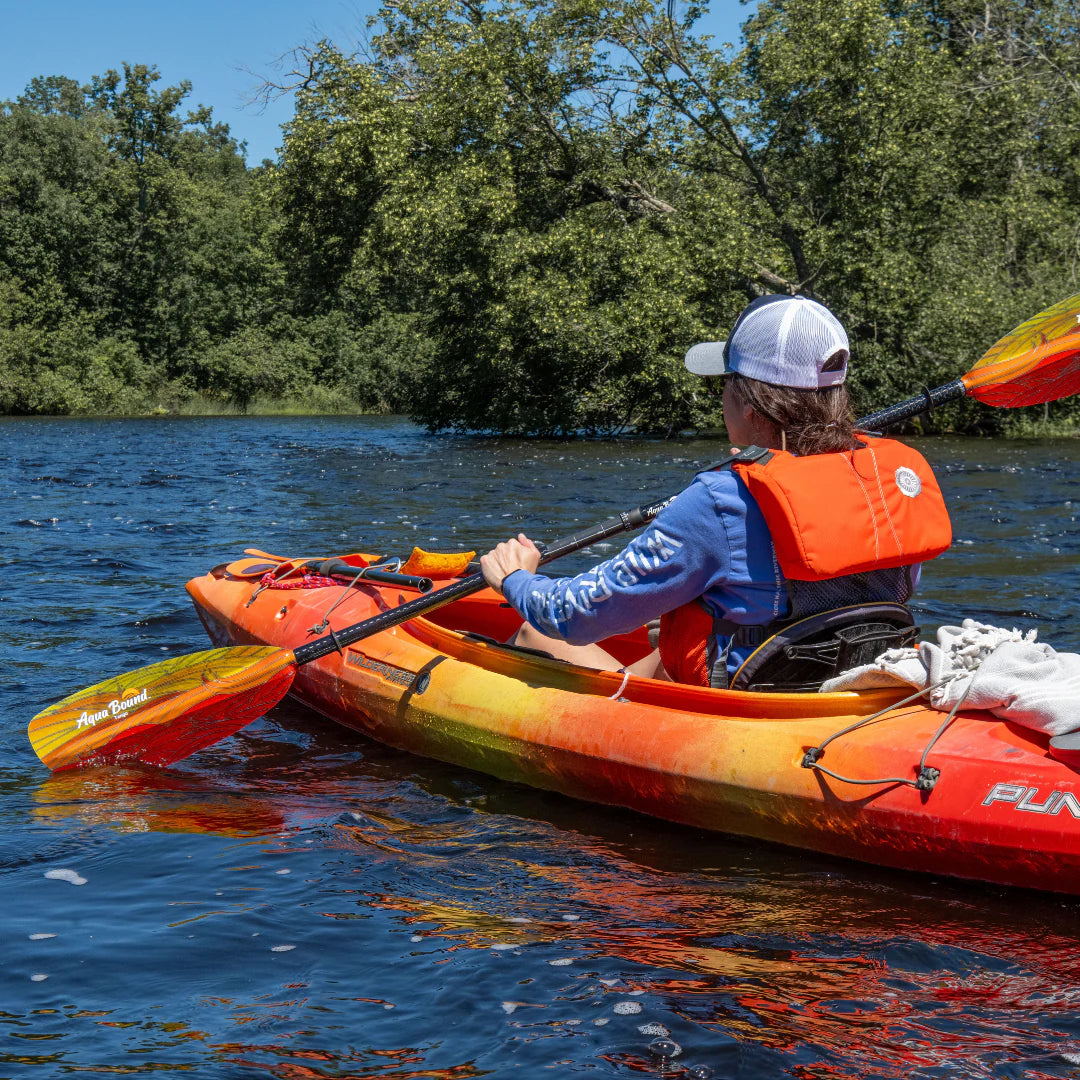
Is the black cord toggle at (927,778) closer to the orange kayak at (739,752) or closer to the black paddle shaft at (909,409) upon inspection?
the orange kayak at (739,752)

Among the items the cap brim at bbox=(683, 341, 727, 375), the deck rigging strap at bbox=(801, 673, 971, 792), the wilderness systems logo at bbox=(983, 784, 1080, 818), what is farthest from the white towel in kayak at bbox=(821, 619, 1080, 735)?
the cap brim at bbox=(683, 341, 727, 375)

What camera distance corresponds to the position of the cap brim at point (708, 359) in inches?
120

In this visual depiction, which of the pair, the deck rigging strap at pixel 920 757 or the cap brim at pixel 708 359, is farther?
the cap brim at pixel 708 359

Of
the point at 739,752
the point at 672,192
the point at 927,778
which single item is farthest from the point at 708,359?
the point at 672,192

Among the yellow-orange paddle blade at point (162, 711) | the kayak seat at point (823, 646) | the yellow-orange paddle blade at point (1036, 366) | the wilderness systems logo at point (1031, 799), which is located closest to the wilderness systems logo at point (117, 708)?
the yellow-orange paddle blade at point (162, 711)

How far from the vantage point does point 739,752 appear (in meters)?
3.15

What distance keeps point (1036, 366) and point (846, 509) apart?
239 cm

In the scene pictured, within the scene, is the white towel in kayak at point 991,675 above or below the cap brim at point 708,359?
below

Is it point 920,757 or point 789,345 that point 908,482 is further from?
point 920,757

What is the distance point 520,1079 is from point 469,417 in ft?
65.2

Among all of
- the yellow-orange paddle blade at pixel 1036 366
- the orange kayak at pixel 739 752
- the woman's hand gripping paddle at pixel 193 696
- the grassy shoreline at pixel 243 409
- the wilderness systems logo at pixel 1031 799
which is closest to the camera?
the wilderness systems logo at pixel 1031 799

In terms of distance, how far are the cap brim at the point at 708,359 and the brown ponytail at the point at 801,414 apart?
7 cm

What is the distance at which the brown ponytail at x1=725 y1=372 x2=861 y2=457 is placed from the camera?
2955mm

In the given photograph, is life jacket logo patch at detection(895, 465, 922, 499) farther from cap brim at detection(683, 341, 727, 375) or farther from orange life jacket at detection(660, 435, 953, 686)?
cap brim at detection(683, 341, 727, 375)
